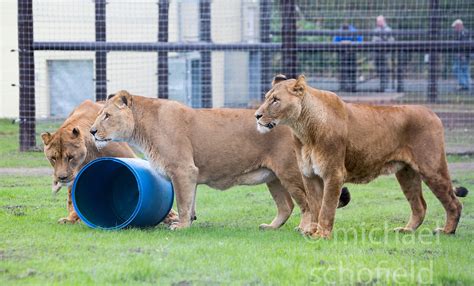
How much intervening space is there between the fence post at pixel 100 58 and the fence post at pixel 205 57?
296 centimetres

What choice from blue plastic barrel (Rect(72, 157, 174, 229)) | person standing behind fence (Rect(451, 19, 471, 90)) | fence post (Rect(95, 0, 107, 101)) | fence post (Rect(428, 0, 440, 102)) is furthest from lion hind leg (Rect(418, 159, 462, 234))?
person standing behind fence (Rect(451, 19, 471, 90))

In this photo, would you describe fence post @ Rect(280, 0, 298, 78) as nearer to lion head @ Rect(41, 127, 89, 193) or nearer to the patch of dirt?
the patch of dirt

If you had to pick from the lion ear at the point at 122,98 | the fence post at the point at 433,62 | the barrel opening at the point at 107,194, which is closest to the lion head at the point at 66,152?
the barrel opening at the point at 107,194

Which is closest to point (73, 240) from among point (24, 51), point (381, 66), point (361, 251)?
point (361, 251)

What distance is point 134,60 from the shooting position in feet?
74.0

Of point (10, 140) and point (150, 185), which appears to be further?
point (10, 140)

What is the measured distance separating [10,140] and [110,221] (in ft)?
30.0

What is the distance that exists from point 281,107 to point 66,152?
8.05 ft

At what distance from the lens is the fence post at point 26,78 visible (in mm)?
17062

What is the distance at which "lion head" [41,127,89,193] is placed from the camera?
1013cm

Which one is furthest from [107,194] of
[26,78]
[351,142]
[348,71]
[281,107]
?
[348,71]

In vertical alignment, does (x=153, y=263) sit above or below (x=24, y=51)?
below

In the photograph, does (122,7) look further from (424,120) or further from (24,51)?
(424,120)

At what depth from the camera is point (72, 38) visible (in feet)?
70.6
